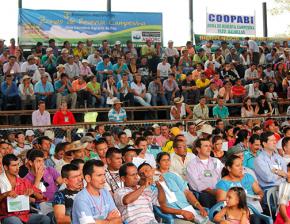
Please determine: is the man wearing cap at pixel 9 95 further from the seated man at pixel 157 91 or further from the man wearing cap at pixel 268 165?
the man wearing cap at pixel 268 165

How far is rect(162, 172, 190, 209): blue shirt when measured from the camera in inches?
322

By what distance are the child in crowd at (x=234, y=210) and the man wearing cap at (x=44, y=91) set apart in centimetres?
1096

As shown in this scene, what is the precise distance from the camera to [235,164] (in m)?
8.38

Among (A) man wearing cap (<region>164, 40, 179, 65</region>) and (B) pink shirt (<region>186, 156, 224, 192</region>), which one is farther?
(A) man wearing cap (<region>164, 40, 179, 65</region>)

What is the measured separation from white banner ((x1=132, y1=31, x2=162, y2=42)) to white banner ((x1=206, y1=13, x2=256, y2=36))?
2.84 m

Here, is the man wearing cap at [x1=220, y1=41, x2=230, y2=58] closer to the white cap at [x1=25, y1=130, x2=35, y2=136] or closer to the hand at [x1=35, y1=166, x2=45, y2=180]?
the white cap at [x1=25, y1=130, x2=35, y2=136]

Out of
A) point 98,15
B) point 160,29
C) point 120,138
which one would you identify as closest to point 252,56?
point 160,29

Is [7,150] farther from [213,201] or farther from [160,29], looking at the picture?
[160,29]

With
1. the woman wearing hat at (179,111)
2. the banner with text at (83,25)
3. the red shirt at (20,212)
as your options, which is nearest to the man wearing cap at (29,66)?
the banner with text at (83,25)

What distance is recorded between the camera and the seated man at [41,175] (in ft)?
27.1

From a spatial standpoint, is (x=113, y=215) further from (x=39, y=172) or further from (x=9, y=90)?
(x=9, y=90)

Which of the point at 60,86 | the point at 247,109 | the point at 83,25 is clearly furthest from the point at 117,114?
the point at 83,25

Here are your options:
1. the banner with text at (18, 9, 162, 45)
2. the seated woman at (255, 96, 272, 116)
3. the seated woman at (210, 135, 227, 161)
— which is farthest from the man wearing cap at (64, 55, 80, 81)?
the seated woman at (210, 135, 227, 161)

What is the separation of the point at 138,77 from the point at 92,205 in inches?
488
